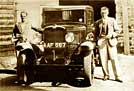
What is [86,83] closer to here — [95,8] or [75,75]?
[75,75]

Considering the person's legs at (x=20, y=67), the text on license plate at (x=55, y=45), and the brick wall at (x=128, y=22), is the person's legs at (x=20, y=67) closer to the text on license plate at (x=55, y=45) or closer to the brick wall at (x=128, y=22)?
the text on license plate at (x=55, y=45)

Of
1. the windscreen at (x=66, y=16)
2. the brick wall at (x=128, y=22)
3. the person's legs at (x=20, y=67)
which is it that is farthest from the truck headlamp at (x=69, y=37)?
the brick wall at (x=128, y=22)

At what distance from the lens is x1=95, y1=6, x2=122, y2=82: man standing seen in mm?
3955

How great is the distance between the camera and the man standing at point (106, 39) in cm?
396

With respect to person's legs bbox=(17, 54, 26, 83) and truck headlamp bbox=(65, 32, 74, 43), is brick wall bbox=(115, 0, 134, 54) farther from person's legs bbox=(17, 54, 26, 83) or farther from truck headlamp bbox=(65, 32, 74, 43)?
person's legs bbox=(17, 54, 26, 83)

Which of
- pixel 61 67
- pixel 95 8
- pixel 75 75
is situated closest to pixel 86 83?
pixel 75 75

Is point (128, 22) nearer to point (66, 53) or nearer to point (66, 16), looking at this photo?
point (66, 16)

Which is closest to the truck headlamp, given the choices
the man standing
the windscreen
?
the windscreen

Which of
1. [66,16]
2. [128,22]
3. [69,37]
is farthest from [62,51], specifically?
[128,22]

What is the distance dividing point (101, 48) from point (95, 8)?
2762 millimetres

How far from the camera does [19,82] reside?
3816 mm

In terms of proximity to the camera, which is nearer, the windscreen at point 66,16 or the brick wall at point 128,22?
the windscreen at point 66,16

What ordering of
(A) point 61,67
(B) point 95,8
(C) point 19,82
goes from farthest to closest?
(B) point 95,8, (C) point 19,82, (A) point 61,67

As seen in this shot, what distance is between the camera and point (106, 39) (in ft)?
13.1
